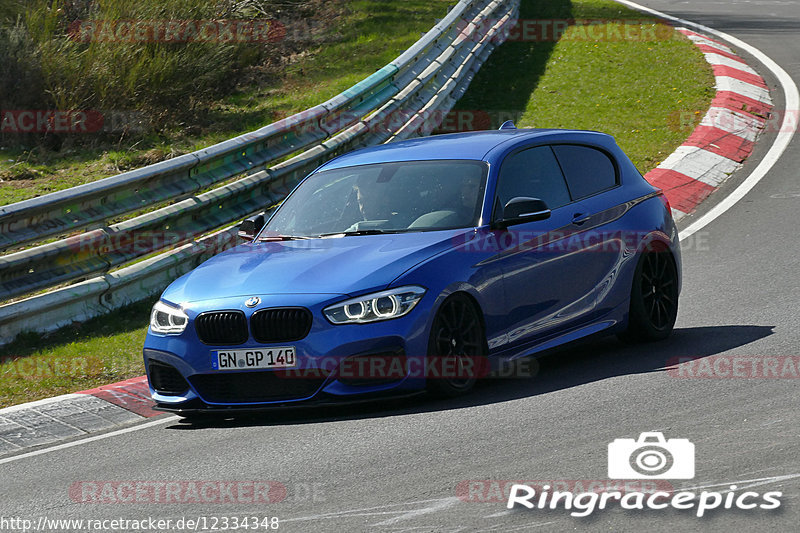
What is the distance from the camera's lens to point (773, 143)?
52.7 feet

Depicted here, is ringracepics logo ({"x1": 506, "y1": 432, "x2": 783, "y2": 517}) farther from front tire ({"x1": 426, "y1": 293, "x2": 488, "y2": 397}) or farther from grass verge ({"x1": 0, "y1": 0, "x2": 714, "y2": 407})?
grass verge ({"x1": 0, "y1": 0, "x2": 714, "y2": 407})

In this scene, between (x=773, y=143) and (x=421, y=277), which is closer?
(x=421, y=277)

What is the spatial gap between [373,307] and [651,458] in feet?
6.34

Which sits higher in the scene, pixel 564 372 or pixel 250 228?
pixel 250 228

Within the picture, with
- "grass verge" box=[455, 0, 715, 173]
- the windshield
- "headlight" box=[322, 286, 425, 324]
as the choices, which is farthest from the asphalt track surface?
"grass verge" box=[455, 0, 715, 173]

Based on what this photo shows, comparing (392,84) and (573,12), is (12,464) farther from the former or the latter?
(573,12)

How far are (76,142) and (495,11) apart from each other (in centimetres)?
920

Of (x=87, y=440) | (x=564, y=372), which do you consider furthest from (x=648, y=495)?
(x=87, y=440)

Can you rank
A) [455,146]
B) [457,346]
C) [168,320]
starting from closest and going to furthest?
1. [457,346]
2. [168,320]
3. [455,146]

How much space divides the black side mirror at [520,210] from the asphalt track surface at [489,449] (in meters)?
1.04

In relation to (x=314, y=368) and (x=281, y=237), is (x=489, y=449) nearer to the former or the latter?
(x=314, y=368)

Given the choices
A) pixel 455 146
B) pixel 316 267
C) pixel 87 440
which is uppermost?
pixel 455 146

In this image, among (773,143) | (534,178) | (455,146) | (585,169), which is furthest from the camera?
(773,143)

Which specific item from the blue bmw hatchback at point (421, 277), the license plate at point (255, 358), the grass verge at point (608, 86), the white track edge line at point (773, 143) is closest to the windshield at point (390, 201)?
the blue bmw hatchback at point (421, 277)
